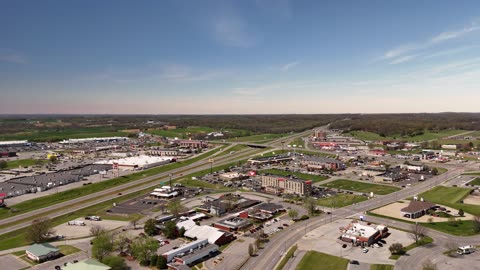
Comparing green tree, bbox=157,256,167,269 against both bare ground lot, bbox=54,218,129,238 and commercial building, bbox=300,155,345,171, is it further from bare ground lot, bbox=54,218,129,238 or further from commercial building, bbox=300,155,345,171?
commercial building, bbox=300,155,345,171

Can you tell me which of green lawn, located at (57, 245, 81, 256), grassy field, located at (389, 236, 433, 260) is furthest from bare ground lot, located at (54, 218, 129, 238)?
grassy field, located at (389, 236, 433, 260)

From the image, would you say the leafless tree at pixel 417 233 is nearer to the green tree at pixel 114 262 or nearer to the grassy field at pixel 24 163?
the green tree at pixel 114 262

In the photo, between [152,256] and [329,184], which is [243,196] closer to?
[329,184]

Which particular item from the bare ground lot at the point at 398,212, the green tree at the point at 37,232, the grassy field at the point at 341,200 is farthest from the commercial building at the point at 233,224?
the green tree at the point at 37,232

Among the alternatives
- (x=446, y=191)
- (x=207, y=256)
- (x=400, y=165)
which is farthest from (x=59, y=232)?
(x=400, y=165)

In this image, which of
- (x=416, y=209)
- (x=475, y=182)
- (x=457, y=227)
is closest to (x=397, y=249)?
(x=457, y=227)

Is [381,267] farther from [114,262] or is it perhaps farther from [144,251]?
[114,262]
